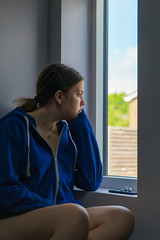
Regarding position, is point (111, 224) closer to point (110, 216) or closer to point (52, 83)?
point (110, 216)

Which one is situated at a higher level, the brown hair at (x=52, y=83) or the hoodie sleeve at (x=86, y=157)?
the brown hair at (x=52, y=83)

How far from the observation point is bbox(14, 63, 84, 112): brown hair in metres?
1.48

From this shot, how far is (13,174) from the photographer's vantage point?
1278 mm

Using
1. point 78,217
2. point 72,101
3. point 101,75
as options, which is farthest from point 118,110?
point 78,217

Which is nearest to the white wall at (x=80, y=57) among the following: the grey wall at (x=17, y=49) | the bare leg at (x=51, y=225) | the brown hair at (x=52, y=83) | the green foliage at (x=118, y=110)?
the grey wall at (x=17, y=49)

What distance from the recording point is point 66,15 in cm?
181

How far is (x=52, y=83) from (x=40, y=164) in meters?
0.33

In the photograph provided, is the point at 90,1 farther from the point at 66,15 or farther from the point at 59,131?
the point at 59,131

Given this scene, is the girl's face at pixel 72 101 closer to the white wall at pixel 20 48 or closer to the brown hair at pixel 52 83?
the brown hair at pixel 52 83

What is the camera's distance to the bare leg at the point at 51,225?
113 centimetres

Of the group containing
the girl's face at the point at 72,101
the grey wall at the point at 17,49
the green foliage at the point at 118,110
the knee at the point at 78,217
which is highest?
the grey wall at the point at 17,49

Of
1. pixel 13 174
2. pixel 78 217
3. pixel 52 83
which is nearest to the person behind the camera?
pixel 78 217

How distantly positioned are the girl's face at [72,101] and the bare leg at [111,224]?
0.40 meters

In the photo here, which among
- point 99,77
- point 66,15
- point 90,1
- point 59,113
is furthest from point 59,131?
point 90,1
